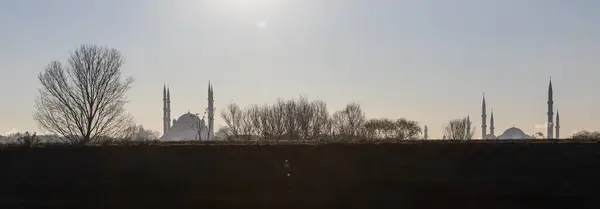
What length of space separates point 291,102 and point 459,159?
4333 centimetres

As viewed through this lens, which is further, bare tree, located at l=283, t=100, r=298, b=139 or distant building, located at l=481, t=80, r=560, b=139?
distant building, located at l=481, t=80, r=560, b=139

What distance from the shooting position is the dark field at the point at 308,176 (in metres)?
20.2

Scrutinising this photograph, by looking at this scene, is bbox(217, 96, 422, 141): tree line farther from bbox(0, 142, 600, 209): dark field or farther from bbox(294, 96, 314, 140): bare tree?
bbox(0, 142, 600, 209): dark field

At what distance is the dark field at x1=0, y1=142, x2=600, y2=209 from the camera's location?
20.2 meters

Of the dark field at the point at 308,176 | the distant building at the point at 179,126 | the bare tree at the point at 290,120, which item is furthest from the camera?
the distant building at the point at 179,126

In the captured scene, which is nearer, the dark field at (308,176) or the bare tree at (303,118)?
the dark field at (308,176)

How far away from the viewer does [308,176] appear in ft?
73.7

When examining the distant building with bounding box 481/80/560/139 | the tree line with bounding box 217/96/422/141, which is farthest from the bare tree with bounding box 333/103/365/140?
the distant building with bounding box 481/80/560/139

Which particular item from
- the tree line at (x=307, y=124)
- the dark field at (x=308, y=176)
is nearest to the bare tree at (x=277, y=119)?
the tree line at (x=307, y=124)

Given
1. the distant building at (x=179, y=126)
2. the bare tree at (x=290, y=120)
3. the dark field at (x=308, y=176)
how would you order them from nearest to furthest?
the dark field at (x=308, y=176)
the bare tree at (x=290, y=120)
the distant building at (x=179, y=126)

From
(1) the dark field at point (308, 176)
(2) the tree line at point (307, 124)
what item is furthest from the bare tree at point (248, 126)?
(1) the dark field at point (308, 176)

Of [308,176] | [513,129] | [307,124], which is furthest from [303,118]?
[513,129]

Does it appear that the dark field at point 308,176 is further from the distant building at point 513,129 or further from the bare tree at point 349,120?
the distant building at point 513,129

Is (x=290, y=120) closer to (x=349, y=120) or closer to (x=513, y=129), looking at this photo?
(x=349, y=120)
